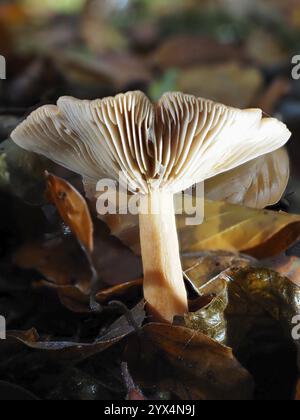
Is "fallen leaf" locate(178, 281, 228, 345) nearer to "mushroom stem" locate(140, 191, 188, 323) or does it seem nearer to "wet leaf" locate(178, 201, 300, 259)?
"mushroom stem" locate(140, 191, 188, 323)

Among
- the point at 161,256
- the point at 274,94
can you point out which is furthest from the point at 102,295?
the point at 274,94

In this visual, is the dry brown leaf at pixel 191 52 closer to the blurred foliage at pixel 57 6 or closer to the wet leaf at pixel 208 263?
the blurred foliage at pixel 57 6

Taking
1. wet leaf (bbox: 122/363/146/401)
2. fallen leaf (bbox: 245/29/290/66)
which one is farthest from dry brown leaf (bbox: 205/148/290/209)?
fallen leaf (bbox: 245/29/290/66)

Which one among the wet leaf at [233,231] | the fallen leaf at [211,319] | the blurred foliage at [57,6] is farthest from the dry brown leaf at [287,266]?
the blurred foliage at [57,6]

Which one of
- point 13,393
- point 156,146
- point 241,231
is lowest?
point 13,393

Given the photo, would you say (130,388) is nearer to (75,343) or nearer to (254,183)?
(75,343)

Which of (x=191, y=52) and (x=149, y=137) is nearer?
(x=149, y=137)

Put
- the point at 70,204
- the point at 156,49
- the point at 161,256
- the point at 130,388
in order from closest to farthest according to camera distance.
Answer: the point at 130,388, the point at 161,256, the point at 70,204, the point at 156,49

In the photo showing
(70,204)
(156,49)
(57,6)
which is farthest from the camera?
(57,6)
